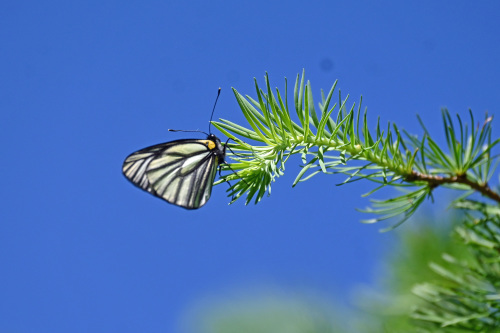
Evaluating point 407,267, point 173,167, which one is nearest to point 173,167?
point 173,167

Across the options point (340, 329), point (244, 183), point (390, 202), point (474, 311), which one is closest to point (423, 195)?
point (390, 202)

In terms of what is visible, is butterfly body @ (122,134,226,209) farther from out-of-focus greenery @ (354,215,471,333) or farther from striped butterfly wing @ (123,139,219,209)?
out-of-focus greenery @ (354,215,471,333)

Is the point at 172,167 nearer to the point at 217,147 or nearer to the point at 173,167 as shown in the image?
the point at 173,167

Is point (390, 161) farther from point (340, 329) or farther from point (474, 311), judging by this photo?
point (340, 329)

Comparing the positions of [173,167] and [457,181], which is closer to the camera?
[457,181]

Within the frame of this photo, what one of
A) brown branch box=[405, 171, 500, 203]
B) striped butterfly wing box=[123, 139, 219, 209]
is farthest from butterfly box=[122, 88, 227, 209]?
brown branch box=[405, 171, 500, 203]

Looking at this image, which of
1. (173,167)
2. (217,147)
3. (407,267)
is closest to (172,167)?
(173,167)

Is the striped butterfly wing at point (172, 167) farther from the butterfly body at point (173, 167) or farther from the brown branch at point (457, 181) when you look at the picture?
the brown branch at point (457, 181)
